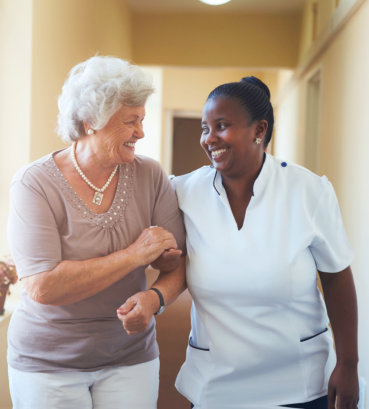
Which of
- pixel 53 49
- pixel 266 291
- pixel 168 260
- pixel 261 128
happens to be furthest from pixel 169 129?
pixel 266 291

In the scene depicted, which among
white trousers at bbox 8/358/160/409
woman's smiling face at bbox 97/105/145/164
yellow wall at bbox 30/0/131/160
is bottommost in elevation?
white trousers at bbox 8/358/160/409

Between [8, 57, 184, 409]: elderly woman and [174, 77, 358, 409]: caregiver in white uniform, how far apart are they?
0.13 m

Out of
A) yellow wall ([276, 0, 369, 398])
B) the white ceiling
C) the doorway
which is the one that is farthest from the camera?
the doorway

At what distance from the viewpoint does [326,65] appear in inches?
181

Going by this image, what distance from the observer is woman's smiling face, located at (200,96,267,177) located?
58.7 inches

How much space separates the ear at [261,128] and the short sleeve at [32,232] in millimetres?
625

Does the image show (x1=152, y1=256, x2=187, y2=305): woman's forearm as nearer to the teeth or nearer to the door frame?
the teeth

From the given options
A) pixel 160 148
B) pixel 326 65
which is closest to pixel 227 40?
pixel 326 65

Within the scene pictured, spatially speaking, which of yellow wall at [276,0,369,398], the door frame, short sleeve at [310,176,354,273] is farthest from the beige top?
the door frame

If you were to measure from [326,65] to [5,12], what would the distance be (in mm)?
2765

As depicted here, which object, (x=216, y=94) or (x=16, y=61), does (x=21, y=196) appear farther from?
(x=16, y=61)

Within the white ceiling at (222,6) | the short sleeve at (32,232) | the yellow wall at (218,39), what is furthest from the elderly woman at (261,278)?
the yellow wall at (218,39)

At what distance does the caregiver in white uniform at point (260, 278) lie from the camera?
1431mm

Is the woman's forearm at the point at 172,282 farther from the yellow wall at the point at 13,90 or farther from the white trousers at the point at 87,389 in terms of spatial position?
the yellow wall at the point at 13,90
